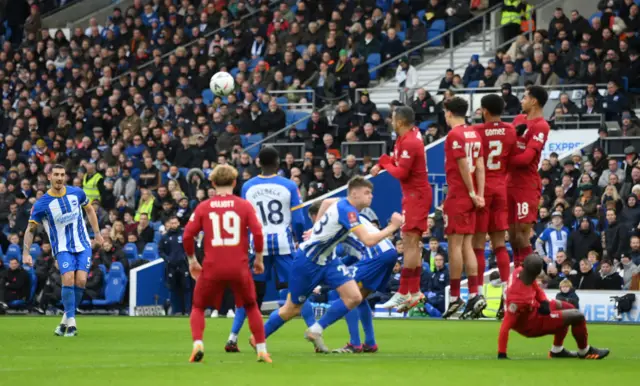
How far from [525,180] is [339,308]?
2.85 metres

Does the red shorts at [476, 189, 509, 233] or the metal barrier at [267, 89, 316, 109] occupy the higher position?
the metal barrier at [267, 89, 316, 109]

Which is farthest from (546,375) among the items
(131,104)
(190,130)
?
(131,104)

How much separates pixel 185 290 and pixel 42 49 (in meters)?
15.4

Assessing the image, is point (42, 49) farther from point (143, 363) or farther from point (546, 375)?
point (546, 375)

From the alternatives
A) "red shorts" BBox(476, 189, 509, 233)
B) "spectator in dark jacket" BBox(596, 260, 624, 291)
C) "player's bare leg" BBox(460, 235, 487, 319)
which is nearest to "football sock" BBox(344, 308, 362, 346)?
"player's bare leg" BBox(460, 235, 487, 319)

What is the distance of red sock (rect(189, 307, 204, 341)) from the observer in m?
11.9

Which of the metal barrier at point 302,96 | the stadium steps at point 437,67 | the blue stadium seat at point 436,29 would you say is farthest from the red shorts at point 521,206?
the blue stadium seat at point 436,29

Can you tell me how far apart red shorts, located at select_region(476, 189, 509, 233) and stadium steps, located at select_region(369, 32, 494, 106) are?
1722cm

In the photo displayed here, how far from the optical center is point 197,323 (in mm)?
11969

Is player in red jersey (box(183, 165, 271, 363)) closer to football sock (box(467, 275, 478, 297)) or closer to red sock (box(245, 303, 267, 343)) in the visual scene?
red sock (box(245, 303, 267, 343))

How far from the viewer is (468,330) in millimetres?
18031

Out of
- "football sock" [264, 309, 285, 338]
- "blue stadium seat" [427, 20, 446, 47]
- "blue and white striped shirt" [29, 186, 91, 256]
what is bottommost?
"football sock" [264, 309, 285, 338]

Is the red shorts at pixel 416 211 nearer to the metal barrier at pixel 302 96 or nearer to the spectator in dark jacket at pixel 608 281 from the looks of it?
the spectator in dark jacket at pixel 608 281

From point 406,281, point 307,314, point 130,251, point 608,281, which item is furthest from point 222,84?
point 406,281
